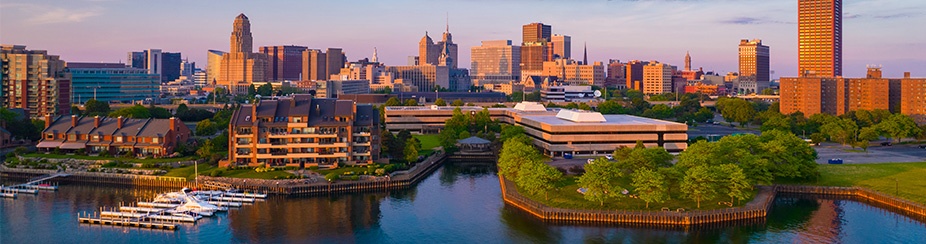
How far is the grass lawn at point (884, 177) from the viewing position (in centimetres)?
6712

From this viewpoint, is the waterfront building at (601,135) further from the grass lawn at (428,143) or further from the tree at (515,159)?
the tree at (515,159)

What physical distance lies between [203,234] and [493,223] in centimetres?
1910

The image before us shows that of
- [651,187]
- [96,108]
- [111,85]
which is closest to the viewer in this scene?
[651,187]

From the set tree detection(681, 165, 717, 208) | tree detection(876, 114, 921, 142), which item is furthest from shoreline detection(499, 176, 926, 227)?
tree detection(876, 114, 921, 142)

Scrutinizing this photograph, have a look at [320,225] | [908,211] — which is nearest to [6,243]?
[320,225]

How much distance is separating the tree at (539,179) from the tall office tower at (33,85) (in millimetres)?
93370

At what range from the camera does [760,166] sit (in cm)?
6800

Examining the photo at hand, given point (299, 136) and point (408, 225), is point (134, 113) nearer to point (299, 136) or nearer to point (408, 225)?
point (299, 136)

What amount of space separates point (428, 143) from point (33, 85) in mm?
66694

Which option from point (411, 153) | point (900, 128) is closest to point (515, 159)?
point (411, 153)

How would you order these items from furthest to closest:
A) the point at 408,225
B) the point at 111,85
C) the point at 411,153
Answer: the point at 111,85
the point at 411,153
the point at 408,225

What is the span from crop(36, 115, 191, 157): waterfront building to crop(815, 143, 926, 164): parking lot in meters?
66.0

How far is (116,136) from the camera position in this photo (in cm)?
8550

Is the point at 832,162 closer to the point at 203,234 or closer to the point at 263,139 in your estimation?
the point at 263,139
